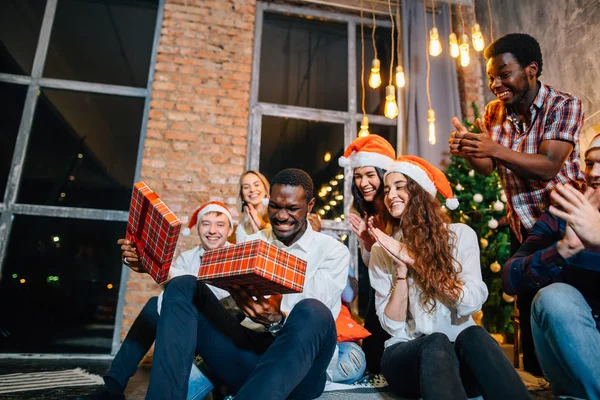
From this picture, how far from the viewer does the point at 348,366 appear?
164 centimetres

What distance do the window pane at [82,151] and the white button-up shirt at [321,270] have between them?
7.93 ft

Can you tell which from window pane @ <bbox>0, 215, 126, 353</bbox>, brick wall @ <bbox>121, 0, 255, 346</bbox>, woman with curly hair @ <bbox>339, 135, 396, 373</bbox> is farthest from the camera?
brick wall @ <bbox>121, 0, 255, 346</bbox>

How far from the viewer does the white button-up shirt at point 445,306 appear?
1415 millimetres

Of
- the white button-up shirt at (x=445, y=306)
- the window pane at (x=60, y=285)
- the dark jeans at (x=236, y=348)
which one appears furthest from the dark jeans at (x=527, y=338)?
the window pane at (x=60, y=285)

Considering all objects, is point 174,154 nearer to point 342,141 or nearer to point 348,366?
point 342,141

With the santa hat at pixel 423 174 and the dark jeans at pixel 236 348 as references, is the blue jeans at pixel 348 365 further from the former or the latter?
the santa hat at pixel 423 174

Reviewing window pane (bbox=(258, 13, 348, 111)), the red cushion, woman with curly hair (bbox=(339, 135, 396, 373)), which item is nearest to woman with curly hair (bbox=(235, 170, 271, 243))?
woman with curly hair (bbox=(339, 135, 396, 373))

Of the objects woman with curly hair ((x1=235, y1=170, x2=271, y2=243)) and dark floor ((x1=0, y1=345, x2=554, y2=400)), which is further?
woman with curly hair ((x1=235, y1=170, x2=271, y2=243))

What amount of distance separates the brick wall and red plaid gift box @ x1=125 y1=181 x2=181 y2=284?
1.69 m

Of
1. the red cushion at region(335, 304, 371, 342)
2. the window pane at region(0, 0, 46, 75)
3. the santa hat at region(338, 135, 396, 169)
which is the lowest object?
the red cushion at region(335, 304, 371, 342)

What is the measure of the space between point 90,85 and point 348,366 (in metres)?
3.47

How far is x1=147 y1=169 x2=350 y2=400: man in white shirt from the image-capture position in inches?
46.0

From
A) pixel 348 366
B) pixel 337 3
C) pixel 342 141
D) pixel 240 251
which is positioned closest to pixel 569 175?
pixel 348 366

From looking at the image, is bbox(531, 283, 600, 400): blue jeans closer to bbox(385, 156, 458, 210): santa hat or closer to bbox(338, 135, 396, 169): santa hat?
bbox(385, 156, 458, 210): santa hat
